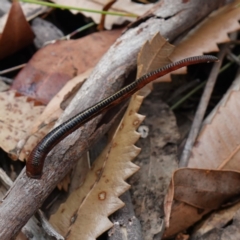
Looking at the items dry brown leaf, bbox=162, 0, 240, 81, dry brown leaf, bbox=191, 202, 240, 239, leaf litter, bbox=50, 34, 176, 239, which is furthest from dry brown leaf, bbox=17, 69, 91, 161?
dry brown leaf, bbox=191, 202, 240, 239

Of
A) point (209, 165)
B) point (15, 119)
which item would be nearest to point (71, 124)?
point (15, 119)

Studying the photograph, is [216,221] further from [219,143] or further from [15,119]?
[15,119]

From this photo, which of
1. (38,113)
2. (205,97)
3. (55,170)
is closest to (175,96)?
(205,97)

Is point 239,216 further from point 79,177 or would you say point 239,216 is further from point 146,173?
point 79,177

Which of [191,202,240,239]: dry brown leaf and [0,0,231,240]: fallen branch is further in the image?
[191,202,240,239]: dry brown leaf

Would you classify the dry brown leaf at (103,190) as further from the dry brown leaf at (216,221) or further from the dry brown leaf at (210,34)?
the dry brown leaf at (210,34)

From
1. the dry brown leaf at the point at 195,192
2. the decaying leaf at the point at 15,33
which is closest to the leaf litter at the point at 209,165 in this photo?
the dry brown leaf at the point at 195,192

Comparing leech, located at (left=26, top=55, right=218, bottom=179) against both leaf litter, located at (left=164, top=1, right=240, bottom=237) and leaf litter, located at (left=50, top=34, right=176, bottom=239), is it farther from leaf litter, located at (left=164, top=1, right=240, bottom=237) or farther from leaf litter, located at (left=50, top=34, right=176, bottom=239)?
leaf litter, located at (left=164, top=1, right=240, bottom=237)
